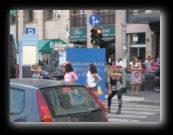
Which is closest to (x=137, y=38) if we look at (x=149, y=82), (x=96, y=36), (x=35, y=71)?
(x=96, y=36)

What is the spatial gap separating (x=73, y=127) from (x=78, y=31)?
1046 inches

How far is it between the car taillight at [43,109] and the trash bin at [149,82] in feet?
44.8

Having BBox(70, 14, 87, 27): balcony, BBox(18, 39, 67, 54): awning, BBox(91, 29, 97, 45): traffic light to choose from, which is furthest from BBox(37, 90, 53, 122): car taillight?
BBox(18, 39, 67, 54): awning

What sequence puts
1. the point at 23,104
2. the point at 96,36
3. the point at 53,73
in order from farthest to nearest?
1. the point at 96,36
2. the point at 53,73
3. the point at 23,104

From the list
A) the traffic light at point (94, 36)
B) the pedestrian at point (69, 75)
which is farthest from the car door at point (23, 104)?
the traffic light at point (94, 36)

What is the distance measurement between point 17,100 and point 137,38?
875 inches

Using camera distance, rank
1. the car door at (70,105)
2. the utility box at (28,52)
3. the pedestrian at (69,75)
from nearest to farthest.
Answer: the car door at (70,105), the pedestrian at (69,75), the utility box at (28,52)

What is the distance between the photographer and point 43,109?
4.65m

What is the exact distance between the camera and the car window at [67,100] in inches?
181

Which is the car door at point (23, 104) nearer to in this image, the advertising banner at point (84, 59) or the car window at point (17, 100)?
the car window at point (17, 100)

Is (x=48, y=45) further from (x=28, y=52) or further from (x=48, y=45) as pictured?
(x=28, y=52)
